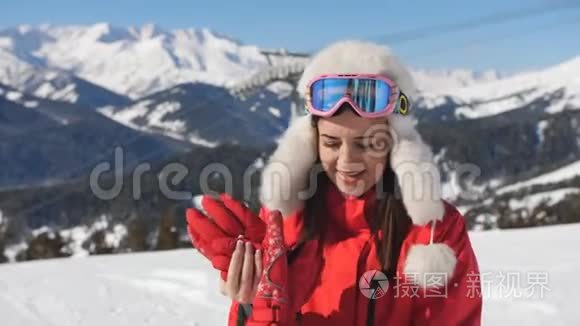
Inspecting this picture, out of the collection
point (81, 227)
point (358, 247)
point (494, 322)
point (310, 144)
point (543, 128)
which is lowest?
point (81, 227)

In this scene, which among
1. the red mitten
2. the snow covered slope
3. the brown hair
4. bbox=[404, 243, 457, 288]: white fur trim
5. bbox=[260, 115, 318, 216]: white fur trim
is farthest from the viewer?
the snow covered slope

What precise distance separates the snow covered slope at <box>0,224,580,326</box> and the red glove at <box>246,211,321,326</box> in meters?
3.92

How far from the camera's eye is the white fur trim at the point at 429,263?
2.01m

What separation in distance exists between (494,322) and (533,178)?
111 m

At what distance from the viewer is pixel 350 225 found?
7.22 ft

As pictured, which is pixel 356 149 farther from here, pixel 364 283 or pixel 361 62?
pixel 364 283

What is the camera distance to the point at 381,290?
6.90 ft

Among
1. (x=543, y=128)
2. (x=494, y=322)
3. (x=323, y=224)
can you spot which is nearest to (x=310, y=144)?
(x=323, y=224)

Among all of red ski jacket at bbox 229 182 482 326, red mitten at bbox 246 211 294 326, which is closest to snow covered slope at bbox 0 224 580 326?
red ski jacket at bbox 229 182 482 326

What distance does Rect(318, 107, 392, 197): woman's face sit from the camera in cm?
213

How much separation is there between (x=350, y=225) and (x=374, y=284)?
0.22 m

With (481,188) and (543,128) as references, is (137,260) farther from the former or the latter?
(543,128)

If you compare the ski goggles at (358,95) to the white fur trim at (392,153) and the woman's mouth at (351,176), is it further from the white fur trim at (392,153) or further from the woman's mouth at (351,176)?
the woman's mouth at (351,176)

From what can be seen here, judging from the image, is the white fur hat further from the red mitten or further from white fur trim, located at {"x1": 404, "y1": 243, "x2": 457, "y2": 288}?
the red mitten
